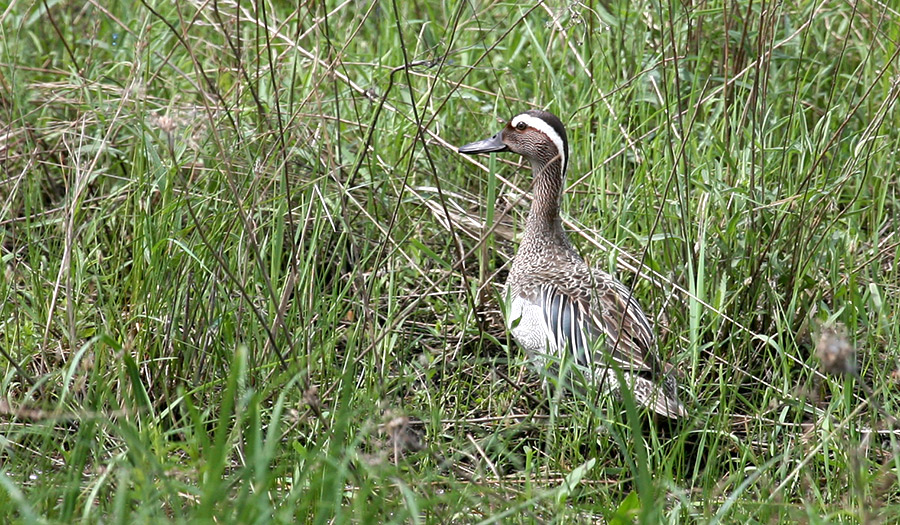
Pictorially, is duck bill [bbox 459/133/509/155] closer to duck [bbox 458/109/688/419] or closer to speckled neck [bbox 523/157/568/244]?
duck [bbox 458/109/688/419]

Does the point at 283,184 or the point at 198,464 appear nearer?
the point at 198,464

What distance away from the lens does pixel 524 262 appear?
4.58 m

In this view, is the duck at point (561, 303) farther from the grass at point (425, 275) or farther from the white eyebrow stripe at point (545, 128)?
the grass at point (425, 275)

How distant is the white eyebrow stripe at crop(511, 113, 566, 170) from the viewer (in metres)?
4.55

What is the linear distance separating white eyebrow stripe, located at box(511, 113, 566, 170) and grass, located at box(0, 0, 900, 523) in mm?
213

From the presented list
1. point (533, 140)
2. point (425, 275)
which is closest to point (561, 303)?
point (425, 275)

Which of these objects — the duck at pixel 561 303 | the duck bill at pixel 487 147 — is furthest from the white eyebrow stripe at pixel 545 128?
the duck bill at pixel 487 147

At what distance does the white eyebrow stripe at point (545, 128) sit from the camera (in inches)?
179

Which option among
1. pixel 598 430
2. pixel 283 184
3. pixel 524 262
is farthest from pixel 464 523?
pixel 524 262

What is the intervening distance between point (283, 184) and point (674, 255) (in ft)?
5.30

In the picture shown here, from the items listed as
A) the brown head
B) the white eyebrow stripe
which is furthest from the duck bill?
the white eyebrow stripe

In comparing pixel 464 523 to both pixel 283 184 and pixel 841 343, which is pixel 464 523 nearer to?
pixel 841 343

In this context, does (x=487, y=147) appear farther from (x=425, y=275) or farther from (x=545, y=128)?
(x=425, y=275)

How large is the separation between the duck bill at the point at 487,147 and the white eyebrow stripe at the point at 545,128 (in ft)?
0.42
